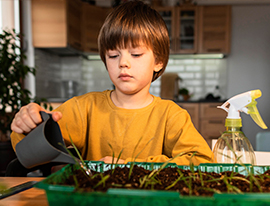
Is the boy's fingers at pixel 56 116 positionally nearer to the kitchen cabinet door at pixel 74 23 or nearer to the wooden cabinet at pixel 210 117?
the kitchen cabinet door at pixel 74 23

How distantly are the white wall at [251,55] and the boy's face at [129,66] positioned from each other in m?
4.31

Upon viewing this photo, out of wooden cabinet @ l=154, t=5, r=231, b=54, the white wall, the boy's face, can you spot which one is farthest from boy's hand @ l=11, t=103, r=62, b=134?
the white wall

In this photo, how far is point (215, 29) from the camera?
171 inches

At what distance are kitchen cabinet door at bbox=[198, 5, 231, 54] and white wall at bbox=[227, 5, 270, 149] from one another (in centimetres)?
36

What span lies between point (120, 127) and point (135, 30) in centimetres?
32

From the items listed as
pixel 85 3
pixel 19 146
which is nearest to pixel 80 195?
pixel 19 146

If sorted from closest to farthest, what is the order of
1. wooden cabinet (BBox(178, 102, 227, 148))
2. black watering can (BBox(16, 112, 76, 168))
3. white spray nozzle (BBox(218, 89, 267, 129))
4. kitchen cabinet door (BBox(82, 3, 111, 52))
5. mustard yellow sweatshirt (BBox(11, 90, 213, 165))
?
black watering can (BBox(16, 112, 76, 168)) < white spray nozzle (BBox(218, 89, 267, 129)) < mustard yellow sweatshirt (BBox(11, 90, 213, 165)) < wooden cabinet (BBox(178, 102, 227, 148)) < kitchen cabinet door (BBox(82, 3, 111, 52))

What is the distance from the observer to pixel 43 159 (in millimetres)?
443

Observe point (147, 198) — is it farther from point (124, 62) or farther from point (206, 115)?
point (206, 115)

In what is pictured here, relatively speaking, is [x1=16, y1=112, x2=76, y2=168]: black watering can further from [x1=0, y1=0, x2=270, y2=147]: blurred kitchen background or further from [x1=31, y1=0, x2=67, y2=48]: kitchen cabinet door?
[x1=0, y1=0, x2=270, y2=147]: blurred kitchen background

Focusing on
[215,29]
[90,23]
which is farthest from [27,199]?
[215,29]

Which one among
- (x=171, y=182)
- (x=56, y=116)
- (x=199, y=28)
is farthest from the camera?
(x=199, y=28)

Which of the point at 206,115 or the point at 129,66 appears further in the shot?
the point at 206,115

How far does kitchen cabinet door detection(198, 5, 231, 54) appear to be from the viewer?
4.32 metres
